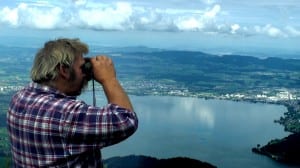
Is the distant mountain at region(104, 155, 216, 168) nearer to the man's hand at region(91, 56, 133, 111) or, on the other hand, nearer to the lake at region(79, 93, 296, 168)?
the man's hand at region(91, 56, 133, 111)

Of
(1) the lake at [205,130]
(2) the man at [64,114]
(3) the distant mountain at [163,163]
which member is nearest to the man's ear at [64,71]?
(2) the man at [64,114]

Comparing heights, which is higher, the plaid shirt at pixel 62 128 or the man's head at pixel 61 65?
the man's head at pixel 61 65

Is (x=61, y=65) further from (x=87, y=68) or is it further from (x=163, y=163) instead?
(x=163, y=163)

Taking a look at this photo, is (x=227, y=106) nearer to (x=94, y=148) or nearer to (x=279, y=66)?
(x=279, y=66)

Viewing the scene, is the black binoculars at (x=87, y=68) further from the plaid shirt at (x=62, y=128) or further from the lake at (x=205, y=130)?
the lake at (x=205, y=130)

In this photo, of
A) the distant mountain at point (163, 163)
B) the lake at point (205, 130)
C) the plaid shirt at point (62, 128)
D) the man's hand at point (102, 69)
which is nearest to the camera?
the plaid shirt at point (62, 128)

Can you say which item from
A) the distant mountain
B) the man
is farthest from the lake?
the man
